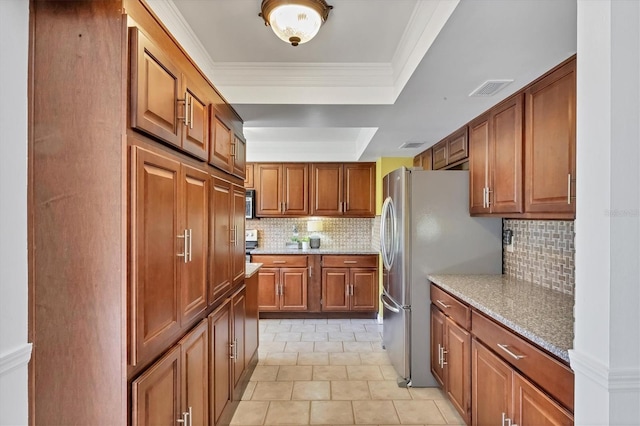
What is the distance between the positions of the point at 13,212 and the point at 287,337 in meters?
3.27

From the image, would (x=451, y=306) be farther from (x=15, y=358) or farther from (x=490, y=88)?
(x=15, y=358)

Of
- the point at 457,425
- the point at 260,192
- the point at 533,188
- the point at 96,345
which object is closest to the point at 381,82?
the point at 533,188

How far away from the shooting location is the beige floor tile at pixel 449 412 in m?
2.22

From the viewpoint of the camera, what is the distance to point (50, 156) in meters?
1.01

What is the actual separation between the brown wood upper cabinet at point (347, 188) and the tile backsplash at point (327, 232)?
1.15ft

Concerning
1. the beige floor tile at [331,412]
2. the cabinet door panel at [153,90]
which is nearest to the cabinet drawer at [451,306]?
the beige floor tile at [331,412]

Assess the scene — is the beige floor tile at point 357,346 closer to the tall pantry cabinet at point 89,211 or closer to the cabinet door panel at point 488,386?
the cabinet door panel at point 488,386

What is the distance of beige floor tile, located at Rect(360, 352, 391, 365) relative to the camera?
3.11 m

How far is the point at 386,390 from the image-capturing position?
261 centimetres

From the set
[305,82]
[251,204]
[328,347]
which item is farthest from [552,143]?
[251,204]

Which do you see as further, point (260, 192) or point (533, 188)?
point (260, 192)

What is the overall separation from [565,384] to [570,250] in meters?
1.07

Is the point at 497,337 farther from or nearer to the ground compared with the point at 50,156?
nearer to the ground

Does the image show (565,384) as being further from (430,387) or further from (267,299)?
(267,299)
